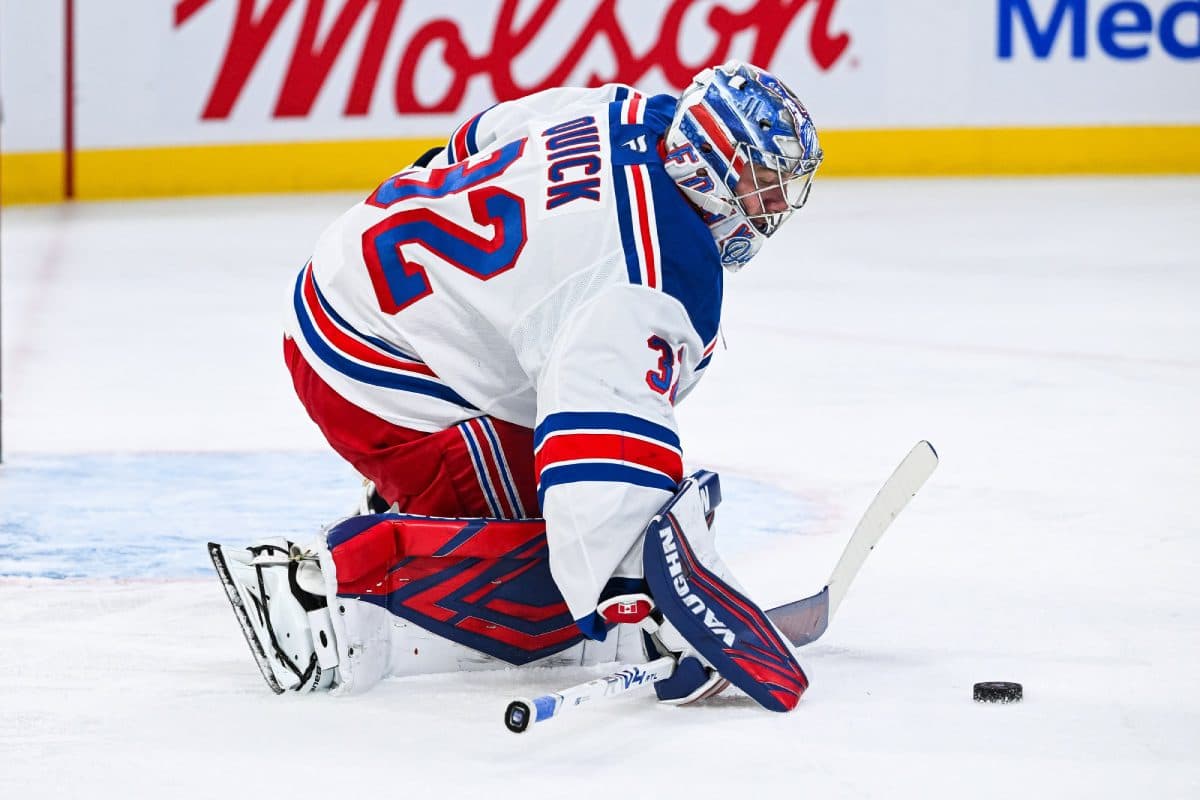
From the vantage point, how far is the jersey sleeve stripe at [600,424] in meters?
2.35

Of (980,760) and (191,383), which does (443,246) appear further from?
(191,383)

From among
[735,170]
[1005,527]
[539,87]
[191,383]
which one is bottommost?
[539,87]

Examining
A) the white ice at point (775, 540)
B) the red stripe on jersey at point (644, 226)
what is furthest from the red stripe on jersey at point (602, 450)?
the white ice at point (775, 540)

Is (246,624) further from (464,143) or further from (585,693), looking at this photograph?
(464,143)

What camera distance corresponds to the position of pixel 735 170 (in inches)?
98.5

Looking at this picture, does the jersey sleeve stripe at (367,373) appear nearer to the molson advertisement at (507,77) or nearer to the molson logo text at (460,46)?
the molson advertisement at (507,77)

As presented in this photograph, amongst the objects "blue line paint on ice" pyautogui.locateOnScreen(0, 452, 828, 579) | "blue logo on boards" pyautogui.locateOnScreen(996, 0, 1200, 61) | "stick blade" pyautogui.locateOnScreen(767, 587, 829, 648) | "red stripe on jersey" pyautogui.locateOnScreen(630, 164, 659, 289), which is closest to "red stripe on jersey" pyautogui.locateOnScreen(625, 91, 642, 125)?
"red stripe on jersey" pyautogui.locateOnScreen(630, 164, 659, 289)

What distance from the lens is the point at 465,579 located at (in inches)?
103

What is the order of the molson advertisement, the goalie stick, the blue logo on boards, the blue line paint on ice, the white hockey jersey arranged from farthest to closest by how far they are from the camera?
1. the blue logo on boards
2. the molson advertisement
3. the blue line paint on ice
4. the goalie stick
5. the white hockey jersey

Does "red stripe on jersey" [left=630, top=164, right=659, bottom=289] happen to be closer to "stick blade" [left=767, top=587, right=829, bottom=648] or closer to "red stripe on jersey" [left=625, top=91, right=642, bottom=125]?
"red stripe on jersey" [left=625, top=91, right=642, bottom=125]

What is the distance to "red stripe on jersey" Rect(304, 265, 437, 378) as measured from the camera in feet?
8.70

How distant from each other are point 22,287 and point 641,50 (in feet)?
12.4

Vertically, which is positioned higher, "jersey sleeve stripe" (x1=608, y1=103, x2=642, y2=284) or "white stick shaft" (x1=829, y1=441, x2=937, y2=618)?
"jersey sleeve stripe" (x1=608, y1=103, x2=642, y2=284)

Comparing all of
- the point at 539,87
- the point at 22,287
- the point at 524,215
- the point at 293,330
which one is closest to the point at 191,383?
the point at 22,287
